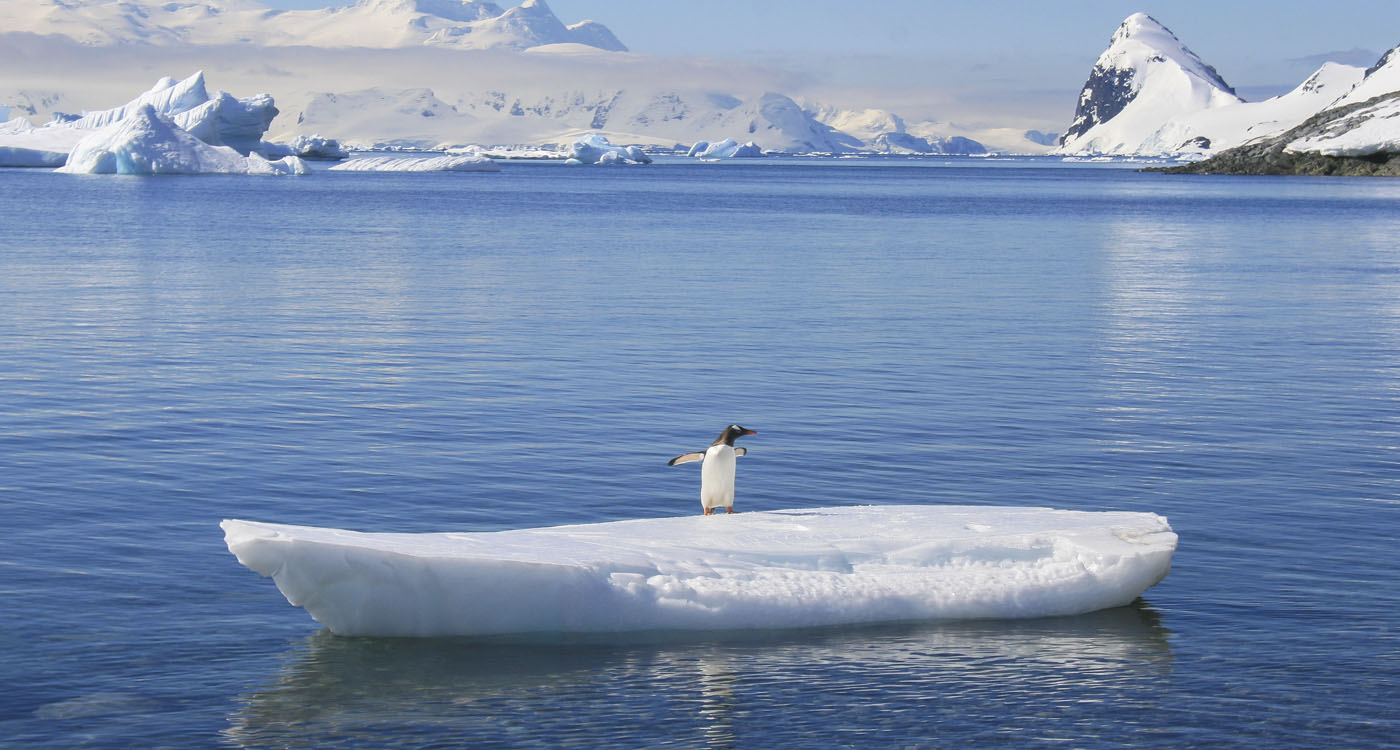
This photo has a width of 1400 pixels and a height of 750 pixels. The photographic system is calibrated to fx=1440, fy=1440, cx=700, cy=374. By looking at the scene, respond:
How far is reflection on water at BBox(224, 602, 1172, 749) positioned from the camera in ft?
25.0

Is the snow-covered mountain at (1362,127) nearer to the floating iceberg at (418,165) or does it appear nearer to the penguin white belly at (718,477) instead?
the floating iceberg at (418,165)

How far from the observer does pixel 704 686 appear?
325 inches

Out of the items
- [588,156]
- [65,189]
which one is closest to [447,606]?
[65,189]

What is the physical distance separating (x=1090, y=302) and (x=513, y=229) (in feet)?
95.5

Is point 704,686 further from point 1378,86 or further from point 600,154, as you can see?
point 600,154

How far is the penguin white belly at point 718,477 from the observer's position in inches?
441

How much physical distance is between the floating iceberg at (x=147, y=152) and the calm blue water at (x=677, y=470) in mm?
50822

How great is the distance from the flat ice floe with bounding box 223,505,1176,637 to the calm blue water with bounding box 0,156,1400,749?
0.18m

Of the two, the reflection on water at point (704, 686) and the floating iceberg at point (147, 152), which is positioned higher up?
the floating iceberg at point (147, 152)

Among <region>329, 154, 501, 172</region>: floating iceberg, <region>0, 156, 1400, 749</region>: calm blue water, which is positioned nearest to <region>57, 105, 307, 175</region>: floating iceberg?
<region>329, 154, 501, 172</region>: floating iceberg

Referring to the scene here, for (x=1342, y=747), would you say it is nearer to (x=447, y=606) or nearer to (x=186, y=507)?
(x=447, y=606)

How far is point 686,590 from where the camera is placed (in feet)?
30.0

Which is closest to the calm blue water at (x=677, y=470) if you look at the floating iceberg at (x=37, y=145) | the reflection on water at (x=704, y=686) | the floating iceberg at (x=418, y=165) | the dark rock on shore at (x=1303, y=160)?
the reflection on water at (x=704, y=686)

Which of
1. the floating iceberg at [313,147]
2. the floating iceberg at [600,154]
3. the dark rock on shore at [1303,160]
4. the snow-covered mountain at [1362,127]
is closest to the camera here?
the snow-covered mountain at [1362,127]
